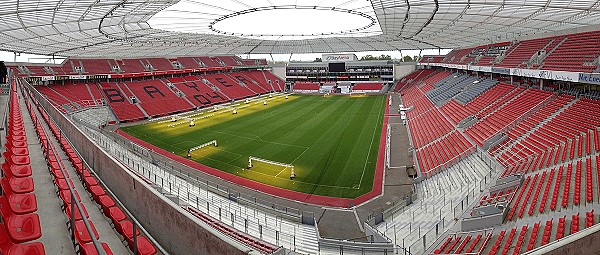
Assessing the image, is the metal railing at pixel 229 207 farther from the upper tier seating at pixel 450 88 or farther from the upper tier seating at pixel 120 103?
the upper tier seating at pixel 450 88

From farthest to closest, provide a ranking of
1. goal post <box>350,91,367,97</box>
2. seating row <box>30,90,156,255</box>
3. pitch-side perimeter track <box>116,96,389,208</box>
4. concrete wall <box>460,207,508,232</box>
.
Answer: goal post <box>350,91,367,97</box>, pitch-side perimeter track <box>116,96,389,208</box>, concrete wall <box>460,207,508,232</box>, seating row <box>30,90,156,255</box>

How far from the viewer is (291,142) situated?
29562mm

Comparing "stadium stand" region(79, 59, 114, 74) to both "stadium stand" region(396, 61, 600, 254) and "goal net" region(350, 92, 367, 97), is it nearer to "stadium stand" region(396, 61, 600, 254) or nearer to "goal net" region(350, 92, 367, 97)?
"goal net" region(350, 92, 367, 97)

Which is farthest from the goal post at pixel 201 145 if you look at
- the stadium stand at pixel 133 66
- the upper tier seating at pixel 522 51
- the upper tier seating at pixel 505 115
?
the stadium stand at pixel 133 66

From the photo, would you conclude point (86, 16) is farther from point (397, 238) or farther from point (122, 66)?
point (122, 66)

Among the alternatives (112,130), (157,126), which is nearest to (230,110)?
(157,126)

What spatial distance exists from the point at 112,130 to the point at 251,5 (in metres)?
17.6

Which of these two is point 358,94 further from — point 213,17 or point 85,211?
point 85,211

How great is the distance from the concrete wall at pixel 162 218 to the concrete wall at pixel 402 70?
224 feet

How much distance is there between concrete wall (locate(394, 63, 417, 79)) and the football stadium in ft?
65.8

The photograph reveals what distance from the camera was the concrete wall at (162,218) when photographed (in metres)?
5.82

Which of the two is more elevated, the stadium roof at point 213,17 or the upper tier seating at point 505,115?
the stadium roof at point 213,17

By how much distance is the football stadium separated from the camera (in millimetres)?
7653

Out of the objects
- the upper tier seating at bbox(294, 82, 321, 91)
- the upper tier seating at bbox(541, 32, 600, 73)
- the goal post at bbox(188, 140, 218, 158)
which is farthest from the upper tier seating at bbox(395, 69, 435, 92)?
the goal post at bbox(188, 140, 218, 158)
